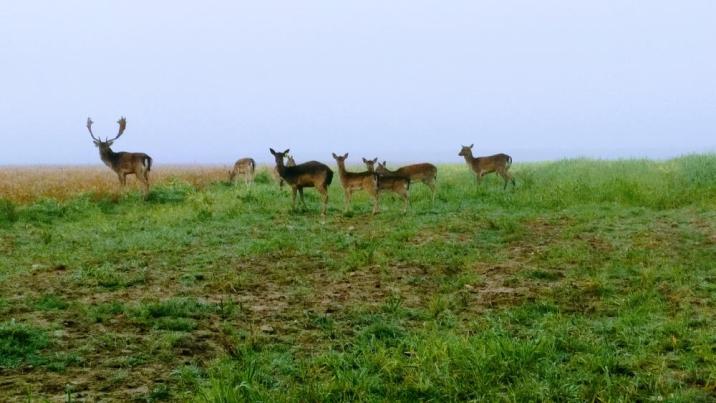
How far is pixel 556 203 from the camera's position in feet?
54.9

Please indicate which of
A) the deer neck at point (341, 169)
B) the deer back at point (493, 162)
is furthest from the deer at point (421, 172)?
the deer back at point (493, 162)

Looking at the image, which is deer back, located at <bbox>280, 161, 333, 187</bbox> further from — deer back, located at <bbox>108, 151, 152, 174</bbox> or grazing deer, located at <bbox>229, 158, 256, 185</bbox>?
grazing deer, located at <bbox>229, 158, 256, 185</bbox>

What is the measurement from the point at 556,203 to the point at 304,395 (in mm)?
13244

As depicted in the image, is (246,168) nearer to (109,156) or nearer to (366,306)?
(109,156)

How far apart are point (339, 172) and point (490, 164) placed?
7014 millimetres

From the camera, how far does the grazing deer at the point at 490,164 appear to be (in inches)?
858

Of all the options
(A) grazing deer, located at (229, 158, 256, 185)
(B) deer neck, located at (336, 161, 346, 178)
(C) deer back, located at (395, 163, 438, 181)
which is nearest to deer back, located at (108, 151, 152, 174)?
(A) grazing deer, located at (229, 158, 256, 185)

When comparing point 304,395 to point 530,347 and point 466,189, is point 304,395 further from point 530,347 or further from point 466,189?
point 466,189

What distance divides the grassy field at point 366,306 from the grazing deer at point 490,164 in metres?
6.05

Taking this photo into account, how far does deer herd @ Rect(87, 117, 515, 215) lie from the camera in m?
16.7

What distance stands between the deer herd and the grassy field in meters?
1.15

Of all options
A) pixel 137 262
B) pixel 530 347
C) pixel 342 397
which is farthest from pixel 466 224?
pixel 342 397

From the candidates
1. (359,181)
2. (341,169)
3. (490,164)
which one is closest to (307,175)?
(341,169)

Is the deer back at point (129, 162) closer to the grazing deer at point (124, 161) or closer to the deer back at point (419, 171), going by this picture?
the grazing deer at point (124, 161)
